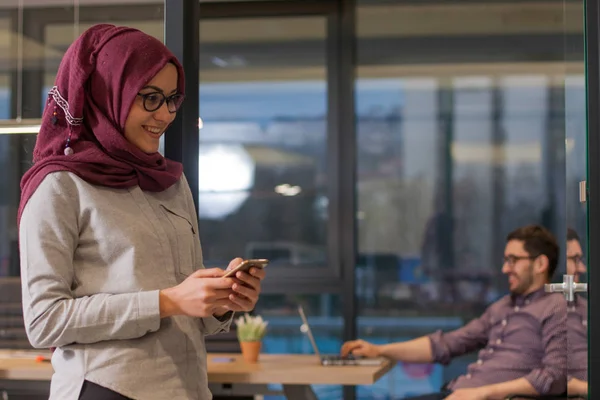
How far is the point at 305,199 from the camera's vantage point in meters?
5.71

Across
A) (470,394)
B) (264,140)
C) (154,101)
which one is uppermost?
(264,140)

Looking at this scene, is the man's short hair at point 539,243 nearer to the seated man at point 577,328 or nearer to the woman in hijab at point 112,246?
the seated man at point 577,328

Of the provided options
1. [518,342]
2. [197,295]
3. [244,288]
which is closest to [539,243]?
[518,342]

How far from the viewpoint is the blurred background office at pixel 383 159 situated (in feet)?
18.3

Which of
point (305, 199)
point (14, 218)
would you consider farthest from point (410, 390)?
point (14, 218)

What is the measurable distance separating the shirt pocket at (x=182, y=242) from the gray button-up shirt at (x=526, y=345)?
244cm

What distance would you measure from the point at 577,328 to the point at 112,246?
4.83 ft

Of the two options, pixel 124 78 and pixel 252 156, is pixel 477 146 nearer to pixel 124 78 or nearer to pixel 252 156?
pixel 252 156

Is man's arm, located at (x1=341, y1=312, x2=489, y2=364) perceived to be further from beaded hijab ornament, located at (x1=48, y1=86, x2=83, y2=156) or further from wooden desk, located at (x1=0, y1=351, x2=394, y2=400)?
beaded hijab ornament, located at (x1=48, y1=86, x2=83, y2=156)

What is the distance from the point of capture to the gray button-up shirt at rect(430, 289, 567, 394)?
3.92 metres

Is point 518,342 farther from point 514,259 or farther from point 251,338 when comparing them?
point 251,338

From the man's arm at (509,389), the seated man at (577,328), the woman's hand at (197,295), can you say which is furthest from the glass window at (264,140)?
the woman's hand at (197,295)

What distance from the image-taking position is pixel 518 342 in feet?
13.5

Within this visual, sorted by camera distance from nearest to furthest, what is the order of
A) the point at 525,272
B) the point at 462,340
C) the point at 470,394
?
the point at 470,394, the point at 525,272, the point at 462,340
